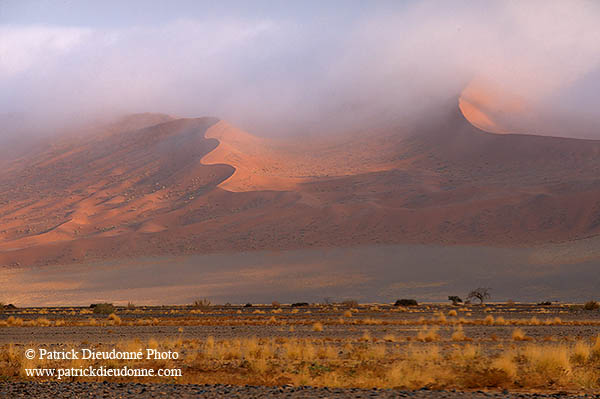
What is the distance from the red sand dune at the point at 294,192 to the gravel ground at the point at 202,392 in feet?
197

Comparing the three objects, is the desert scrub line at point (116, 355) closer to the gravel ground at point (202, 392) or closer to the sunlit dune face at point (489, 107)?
the gravel ground at point (202, 392)

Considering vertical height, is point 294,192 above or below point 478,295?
above

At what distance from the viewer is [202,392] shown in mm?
10695

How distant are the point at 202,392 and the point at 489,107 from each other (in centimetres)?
11403

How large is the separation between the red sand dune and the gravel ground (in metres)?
60.2

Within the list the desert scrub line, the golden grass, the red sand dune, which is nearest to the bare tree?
the red sand dune

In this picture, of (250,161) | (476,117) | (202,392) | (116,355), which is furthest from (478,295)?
(476,117)

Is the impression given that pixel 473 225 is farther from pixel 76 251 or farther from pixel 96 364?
pixel 96 364

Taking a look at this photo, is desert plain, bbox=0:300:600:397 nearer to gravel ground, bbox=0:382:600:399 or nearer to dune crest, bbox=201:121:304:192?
gravel ground, bbox=0:382:600:399

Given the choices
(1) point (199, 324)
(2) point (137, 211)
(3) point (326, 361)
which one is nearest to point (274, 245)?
(2) point (137, 211)

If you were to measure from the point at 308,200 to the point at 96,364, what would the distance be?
71.6 metres

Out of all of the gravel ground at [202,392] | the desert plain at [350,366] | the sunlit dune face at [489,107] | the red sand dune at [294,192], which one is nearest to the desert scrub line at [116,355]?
the desert plain at [350,366]

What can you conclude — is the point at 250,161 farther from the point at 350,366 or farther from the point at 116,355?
the point at 350,366

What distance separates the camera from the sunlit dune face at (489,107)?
359 feet
